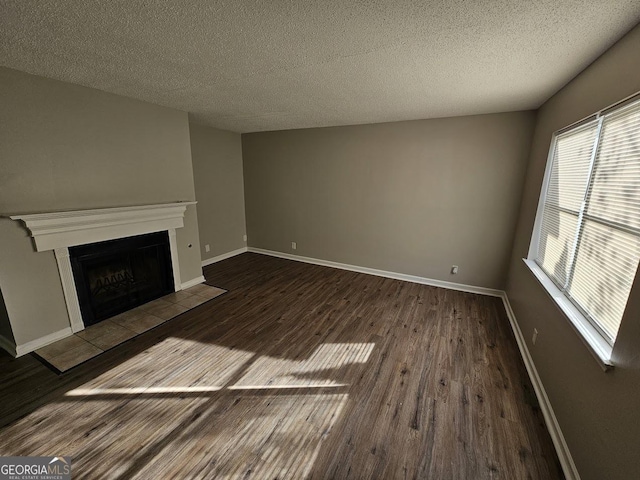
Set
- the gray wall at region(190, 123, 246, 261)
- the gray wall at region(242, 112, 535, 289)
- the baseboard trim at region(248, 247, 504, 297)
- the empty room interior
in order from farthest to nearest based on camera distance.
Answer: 1. the gray wall at region(190, 123, 246, 261)
2. the baseboard trim at region(248, 247, 504, 297)
3. the gray wall at region(242, 112, 535, 289)
4. the empty room interior

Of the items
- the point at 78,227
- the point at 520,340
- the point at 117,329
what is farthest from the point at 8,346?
the point at 520,340

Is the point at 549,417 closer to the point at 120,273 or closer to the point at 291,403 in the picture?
the point at 291,403

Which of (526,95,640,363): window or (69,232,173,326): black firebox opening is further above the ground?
(526,95,640,363): window

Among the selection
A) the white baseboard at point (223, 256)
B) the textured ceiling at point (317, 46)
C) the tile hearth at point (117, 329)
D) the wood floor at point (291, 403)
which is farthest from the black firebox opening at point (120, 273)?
the textured ceiling at point (317, 46)

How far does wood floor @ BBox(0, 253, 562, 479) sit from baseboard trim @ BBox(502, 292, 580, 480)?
0.05 meters

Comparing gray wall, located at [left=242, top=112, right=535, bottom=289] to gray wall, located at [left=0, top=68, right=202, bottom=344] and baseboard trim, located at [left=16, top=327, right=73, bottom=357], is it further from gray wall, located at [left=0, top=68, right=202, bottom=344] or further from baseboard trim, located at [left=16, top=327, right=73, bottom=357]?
baseboard trim, located at [left=16, top=327, right=73, bottom=357]

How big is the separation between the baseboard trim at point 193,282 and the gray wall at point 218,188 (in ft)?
2.73

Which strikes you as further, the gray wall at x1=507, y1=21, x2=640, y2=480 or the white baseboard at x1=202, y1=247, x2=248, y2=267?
the white baseboard at x1=202, y1=247, x2=248, y2=267

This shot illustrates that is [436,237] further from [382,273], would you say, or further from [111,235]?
[111,235]

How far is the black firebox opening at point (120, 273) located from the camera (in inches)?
109

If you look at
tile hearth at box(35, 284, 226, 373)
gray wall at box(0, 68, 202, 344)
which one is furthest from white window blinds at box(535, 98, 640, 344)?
gray wall at box(0, 68, 202, 344)

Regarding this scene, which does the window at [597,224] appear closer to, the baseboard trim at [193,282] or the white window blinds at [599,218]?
the white window blinds at [599,218]

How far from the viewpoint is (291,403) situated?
76.7 inches

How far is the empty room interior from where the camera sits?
1.46 meters
